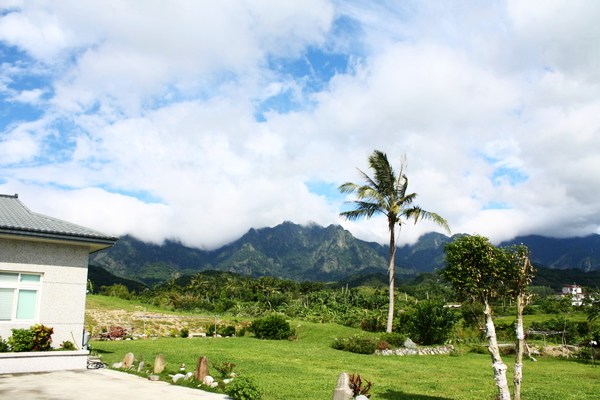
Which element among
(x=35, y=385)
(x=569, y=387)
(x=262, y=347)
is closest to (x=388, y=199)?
(x=262, y=347)

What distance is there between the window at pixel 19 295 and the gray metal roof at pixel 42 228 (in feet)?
5.49

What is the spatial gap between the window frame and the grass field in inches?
160

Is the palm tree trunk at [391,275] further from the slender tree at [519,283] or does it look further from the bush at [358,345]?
the slender tree at [519,283]

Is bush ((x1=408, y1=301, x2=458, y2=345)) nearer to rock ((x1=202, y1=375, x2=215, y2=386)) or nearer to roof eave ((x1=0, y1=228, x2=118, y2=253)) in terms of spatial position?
rock ((x1=202, y1=375, x2=215, y2=386))

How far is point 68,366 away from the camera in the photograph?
50.8 ft

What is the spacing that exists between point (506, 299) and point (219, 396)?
7412 millimetres

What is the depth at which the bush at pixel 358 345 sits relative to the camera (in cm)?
2569

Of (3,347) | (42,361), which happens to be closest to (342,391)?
(42,361)

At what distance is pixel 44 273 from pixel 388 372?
43.0 feet

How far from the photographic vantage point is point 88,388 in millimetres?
11922

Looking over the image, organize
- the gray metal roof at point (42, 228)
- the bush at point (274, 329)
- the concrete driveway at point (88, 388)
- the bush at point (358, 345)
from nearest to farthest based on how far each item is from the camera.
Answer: the concrete driveway at point (88, 388)
the gray metal roof at point (42, 228)
the bush at point (358, 345)
the bush at point (274, 329)

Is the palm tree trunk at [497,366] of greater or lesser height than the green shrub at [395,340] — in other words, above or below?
above

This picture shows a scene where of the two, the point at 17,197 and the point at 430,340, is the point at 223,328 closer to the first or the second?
the point at 430,340

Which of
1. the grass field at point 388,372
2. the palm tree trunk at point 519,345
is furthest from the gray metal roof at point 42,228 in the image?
the palm tree trunk at point 519,345
